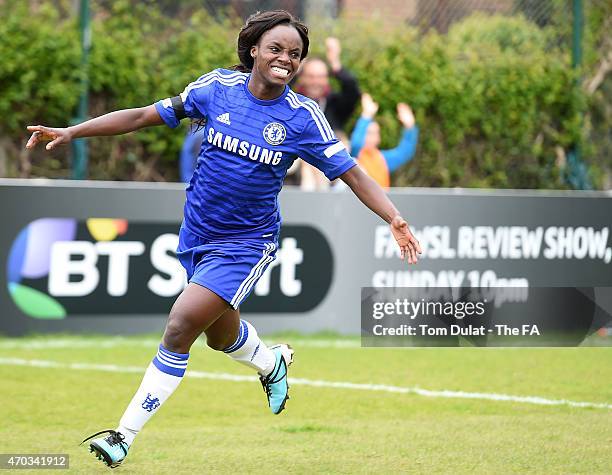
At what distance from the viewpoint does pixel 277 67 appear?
5703 millimetres

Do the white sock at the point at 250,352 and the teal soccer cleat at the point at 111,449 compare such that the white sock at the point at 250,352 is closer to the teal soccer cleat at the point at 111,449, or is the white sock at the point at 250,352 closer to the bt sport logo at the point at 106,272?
the teal soccer cleat at the point at 111,449

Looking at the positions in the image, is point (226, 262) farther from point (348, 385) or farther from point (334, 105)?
point (334, 105)

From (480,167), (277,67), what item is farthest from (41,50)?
(277,67)

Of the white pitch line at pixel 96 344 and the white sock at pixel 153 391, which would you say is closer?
the white sock at pixel 153 391

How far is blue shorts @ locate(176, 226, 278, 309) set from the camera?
5793 millimetres

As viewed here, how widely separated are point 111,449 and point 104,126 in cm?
154

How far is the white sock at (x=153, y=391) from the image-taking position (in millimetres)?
5648

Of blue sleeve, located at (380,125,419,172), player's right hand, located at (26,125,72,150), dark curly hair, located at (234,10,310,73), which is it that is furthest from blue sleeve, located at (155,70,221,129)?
blue sleeve, located at (380,125,419,172)

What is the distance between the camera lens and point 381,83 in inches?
571

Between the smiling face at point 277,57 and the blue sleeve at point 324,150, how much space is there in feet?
0.86

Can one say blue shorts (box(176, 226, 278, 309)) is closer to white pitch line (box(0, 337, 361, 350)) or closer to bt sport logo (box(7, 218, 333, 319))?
white pitch line (box(0, 337, 361, 350))

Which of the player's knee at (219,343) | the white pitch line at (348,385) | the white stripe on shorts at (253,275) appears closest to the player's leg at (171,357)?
the white stripe on shorts at (253,275)

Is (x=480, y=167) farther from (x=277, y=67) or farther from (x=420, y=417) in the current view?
(x=277, y=67)

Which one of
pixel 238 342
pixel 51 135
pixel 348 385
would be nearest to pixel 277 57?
pixel 51 135
